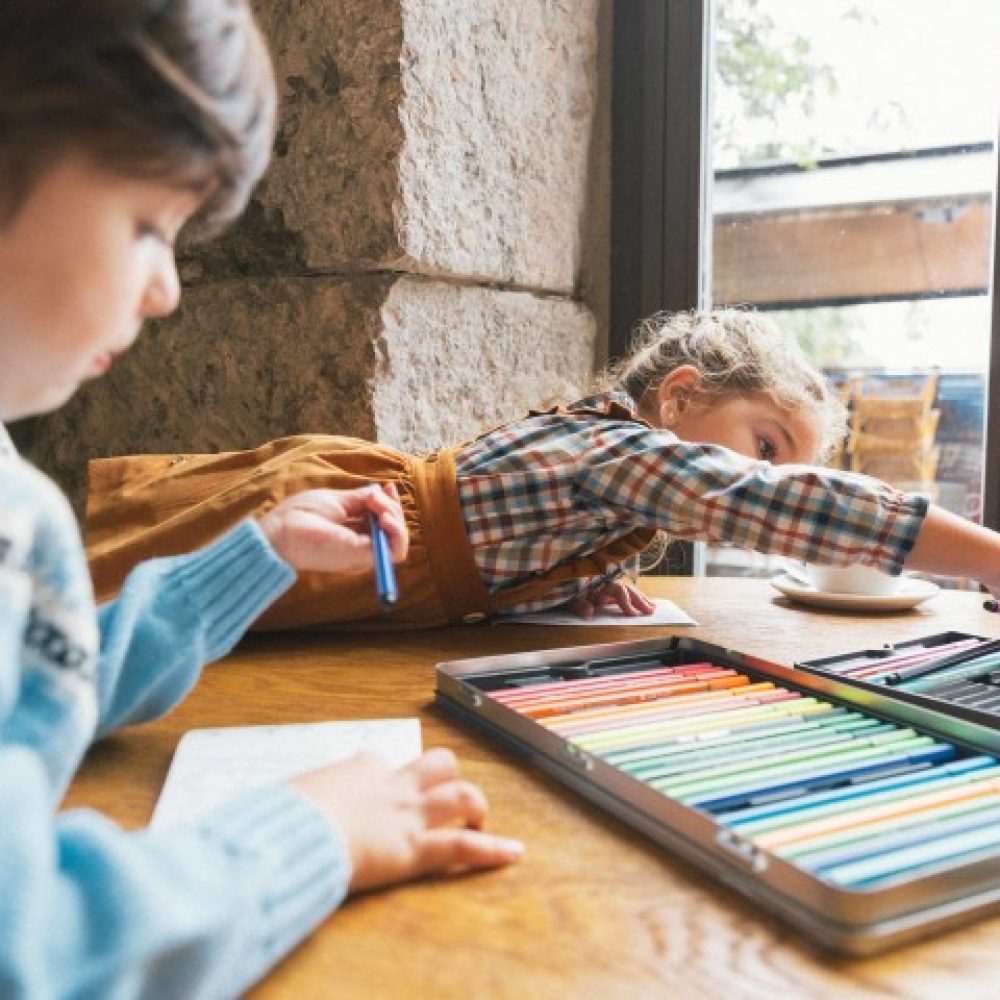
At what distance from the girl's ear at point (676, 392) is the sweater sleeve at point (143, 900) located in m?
0.99

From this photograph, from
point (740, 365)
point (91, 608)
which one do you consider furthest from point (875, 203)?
point (91, 608)

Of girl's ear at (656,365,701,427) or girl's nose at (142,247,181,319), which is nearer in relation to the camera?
girl's nose at (142,247,181,319)

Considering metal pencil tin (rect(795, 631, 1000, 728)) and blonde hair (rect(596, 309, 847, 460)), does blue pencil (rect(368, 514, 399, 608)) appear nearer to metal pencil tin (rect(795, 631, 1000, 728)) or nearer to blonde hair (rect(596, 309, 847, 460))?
metal pencil tin (rect(795, 631, 1000, 728))

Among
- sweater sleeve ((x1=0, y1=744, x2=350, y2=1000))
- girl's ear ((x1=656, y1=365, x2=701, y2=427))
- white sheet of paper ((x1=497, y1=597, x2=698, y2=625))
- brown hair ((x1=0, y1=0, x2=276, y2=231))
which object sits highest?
brown hair ((x1=0, y1=0, x2=276, y2=231))

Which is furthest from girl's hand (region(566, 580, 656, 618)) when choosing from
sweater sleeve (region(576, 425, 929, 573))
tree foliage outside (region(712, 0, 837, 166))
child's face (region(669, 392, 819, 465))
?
tree foliage outside (region(712, 0, 837, 166))

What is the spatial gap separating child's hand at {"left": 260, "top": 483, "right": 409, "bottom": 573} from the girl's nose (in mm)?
212

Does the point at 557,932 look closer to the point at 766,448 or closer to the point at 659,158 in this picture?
the point at 766,448

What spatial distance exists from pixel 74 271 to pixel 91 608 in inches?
5.9

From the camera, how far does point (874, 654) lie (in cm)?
90

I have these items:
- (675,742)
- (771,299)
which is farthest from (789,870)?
(771,299)

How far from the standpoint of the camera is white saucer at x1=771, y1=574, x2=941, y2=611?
3.83 ft

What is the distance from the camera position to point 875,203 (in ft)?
5.44

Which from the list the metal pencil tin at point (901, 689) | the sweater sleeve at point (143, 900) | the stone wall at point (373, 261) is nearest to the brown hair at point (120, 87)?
the sweater sleeve at point (143, 900)

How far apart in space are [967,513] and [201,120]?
55.6 inches
